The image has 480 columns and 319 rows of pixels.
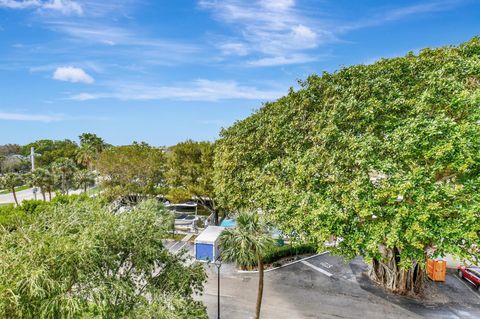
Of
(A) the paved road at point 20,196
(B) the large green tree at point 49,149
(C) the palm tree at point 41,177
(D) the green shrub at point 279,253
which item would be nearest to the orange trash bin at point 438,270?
(D) the green shrub at point 279,253

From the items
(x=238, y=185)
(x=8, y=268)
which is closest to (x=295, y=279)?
(x=238, y=185)

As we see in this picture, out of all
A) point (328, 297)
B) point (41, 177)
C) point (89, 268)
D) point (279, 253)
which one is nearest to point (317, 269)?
point (279, 253)

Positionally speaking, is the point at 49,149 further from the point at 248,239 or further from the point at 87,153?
the point at 248,239

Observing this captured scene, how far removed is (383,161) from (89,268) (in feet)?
36.0

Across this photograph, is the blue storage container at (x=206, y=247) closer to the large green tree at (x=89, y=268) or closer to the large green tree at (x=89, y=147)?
the large green tree at (x=89, y=268)

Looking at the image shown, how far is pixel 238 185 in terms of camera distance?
1812 centimetres

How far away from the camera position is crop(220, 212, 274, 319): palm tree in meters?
12.8

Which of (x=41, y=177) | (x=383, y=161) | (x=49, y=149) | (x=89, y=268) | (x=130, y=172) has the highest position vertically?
(x=49, y=149)

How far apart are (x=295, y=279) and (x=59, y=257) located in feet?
46.4

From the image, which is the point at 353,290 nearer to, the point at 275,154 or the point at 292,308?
the point at 292,308

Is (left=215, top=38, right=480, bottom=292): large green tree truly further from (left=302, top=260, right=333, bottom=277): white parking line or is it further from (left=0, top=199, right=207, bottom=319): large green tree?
(left=0, top=199, right=207, bottom=319): large green tree

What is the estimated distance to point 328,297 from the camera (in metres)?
16.0

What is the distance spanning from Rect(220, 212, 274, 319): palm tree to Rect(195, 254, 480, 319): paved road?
2.42 metres

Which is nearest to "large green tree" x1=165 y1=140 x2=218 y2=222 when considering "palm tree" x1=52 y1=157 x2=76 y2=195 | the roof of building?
the roof of building
